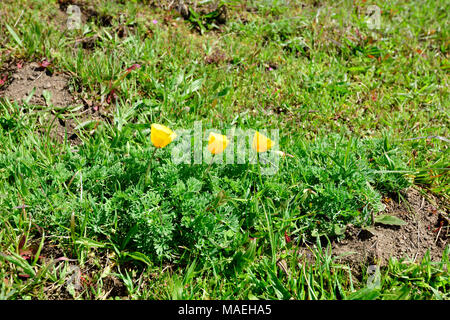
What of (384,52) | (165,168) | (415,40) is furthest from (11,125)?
(415,40)

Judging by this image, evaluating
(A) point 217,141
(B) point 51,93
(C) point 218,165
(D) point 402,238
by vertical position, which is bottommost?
(D) point 402,238

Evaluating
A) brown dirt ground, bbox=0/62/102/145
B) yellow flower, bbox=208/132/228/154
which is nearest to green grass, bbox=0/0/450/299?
brown dirt ground, bbox=0/62/102/145

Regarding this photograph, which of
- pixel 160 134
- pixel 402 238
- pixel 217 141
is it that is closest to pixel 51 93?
pixel 160 134

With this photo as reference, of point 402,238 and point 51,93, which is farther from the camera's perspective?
point 51,93

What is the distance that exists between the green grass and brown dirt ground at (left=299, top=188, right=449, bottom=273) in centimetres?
8

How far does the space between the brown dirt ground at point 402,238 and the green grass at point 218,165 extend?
0.28 ft

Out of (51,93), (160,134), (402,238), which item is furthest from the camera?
(51,93)

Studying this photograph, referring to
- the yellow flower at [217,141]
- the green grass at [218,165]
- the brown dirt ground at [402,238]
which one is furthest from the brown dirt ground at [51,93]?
the brown dirt ground at [402,238]

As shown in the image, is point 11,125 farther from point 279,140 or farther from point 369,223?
point 369,223

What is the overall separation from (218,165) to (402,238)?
1241 millimetres

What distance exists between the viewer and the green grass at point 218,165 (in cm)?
203

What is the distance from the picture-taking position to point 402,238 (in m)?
2.33

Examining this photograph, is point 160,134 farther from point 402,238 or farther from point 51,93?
point 402,238
